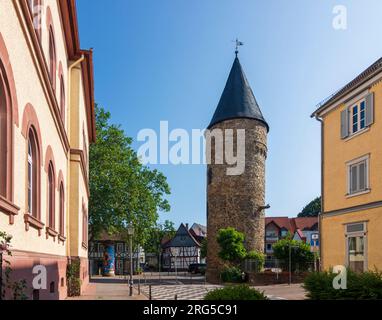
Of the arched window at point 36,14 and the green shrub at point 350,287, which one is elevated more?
the arched window at point 36,14

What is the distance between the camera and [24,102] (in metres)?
8.36

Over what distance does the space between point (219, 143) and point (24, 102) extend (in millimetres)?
38318

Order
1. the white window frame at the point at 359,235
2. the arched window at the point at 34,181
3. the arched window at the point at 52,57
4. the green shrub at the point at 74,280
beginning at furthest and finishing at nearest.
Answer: the white window frame at the point at 359,235 < the green shrub at the point at 74,280 < the arched window at the point at 52,57 < the arched window at the point at 34,181

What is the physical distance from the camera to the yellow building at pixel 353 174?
17.7 metres

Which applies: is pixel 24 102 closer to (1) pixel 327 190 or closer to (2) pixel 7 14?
(2) pixel 7 14

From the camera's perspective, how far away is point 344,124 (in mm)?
20031

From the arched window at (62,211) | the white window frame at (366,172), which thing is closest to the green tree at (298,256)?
the white window frame at (366,172)

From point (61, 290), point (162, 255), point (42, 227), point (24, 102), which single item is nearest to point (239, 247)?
point (61, 290)

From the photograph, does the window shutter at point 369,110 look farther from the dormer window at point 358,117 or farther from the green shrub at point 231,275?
the green shrub at point 231,275

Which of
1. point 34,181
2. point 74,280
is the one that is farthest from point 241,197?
point 34,181

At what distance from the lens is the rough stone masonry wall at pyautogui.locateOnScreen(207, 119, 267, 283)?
42.7 meters

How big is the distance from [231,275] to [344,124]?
19338mm

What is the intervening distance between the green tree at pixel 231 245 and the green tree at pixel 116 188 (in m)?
6.01

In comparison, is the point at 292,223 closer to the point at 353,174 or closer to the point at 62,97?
the point at 353,174
